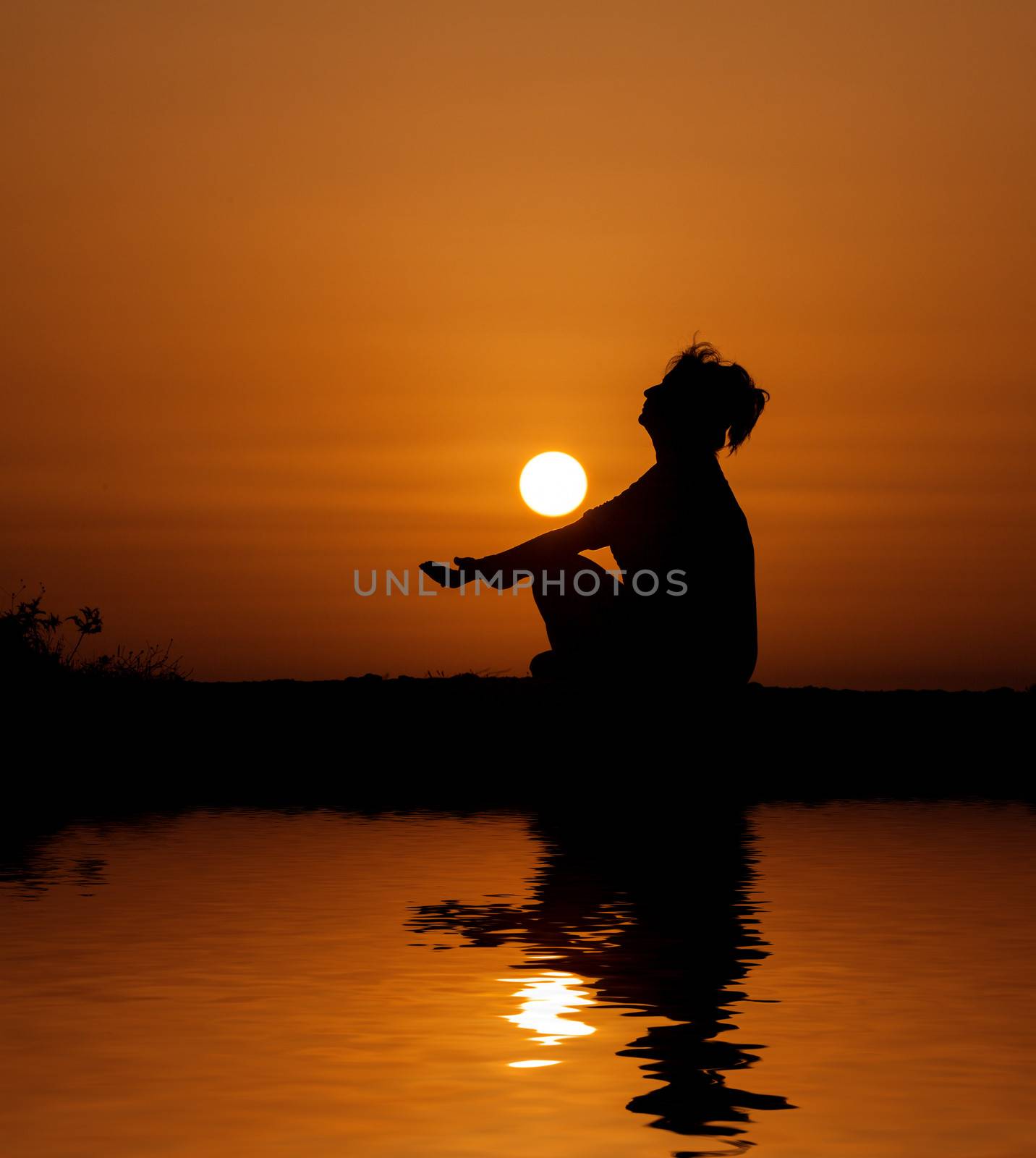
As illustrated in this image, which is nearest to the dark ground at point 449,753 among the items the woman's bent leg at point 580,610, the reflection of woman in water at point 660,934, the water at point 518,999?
the reflection of woman in water at point 660,934

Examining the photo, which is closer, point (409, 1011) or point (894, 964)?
point (409, 1011)

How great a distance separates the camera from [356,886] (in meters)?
8.50

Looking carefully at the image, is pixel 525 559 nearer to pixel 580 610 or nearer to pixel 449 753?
pixel 580 610

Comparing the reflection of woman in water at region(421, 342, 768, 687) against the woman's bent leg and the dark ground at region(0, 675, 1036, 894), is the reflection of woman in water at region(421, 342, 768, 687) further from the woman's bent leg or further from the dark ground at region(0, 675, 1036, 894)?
the dark ground at region(0, 675, 1036, 894)

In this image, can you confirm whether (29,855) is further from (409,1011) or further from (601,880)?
(409,1011)

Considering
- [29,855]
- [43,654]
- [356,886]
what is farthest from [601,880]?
[43,654]

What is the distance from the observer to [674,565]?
998cm

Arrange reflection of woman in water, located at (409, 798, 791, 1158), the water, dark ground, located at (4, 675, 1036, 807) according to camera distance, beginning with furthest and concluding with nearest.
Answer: dark ground, located at (4, 675, 1036, 807) → reflection of woman in water, located at (409, 798, 791, 1158) → the water

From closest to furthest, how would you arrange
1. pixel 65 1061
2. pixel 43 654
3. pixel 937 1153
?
1. pixel 937 1153
2. pixel 65 1061
3. pixel 43 654

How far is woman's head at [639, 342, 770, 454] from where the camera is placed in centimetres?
988

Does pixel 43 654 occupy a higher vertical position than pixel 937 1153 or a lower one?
higher

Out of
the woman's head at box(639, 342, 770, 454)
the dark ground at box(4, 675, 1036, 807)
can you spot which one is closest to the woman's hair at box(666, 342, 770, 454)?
the woman's head at box(639, 342, 770, 454)

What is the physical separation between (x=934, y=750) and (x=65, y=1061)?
1025cm

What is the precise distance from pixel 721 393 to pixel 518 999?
15.3ft
